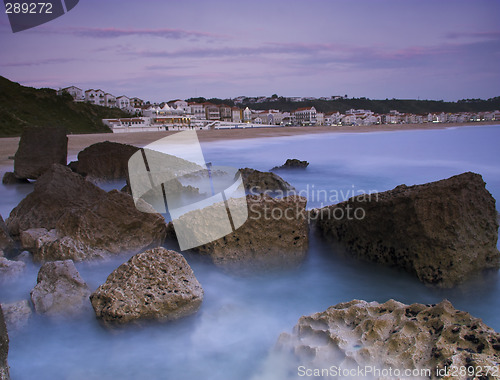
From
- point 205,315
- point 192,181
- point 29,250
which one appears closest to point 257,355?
point 205,315

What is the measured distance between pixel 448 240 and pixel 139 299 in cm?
→ 253

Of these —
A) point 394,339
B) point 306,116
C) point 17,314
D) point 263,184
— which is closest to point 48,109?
point 306,116

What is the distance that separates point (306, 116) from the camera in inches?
2963

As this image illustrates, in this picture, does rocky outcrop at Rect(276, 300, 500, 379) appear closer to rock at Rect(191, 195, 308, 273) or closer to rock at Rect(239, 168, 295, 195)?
rock at Rect(191, 195, 308, 273)

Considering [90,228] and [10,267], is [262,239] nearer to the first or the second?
[90,228]

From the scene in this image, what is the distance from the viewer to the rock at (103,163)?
8.61 m

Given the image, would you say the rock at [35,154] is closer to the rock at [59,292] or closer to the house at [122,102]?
the rock at [59,292]

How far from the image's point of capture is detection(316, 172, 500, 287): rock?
3338mm

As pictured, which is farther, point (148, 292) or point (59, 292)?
point (59, 292)

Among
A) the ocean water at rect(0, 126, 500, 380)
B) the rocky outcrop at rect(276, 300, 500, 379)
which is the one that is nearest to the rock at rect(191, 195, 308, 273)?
the ocean water at rect(0, 126, 500, 380)

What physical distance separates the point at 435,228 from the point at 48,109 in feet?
172

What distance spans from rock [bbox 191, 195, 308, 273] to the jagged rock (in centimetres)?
75

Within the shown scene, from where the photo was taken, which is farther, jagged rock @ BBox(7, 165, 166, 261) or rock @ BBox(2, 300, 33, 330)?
jagged rock @ BBox(7, 165, 166, 261)

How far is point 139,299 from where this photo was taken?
2885mm
